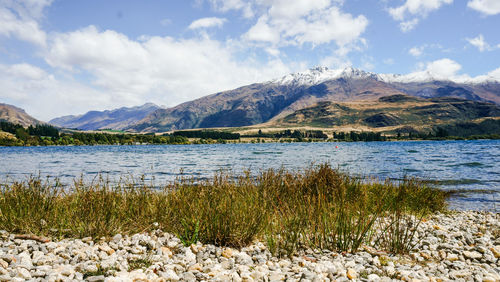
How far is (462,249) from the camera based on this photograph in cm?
705

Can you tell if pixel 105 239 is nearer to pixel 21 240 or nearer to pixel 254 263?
pixel 21 240

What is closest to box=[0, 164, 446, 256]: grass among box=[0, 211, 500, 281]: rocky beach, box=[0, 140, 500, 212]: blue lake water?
box=[0, 211, 500, 281]: rocky beach

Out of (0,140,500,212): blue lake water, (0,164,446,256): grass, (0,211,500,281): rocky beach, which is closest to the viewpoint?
(0,211,500,281): rocky beach

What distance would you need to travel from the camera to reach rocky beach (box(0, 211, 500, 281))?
4824mm

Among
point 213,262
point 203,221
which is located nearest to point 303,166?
point 203,221

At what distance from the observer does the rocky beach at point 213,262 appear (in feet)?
15.8

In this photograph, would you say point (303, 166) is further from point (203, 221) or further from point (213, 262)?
point (213, 262)

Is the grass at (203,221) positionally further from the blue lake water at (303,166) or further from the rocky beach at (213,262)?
the blue lake water at (303,166)

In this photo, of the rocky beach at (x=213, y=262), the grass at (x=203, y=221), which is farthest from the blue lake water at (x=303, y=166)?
the rocky beach at (x=213, y=262)

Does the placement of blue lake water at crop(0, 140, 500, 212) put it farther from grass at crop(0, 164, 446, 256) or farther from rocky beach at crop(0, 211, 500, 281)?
rocky beach at crop(0, 211, 500, 281)

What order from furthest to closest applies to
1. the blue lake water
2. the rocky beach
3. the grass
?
1. the blue lake water
2. the grass
3. the rocky beach

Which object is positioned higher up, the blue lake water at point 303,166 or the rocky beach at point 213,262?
the rocky beach at point 213,262

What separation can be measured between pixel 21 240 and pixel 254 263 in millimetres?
4811

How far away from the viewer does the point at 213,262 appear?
566cm
